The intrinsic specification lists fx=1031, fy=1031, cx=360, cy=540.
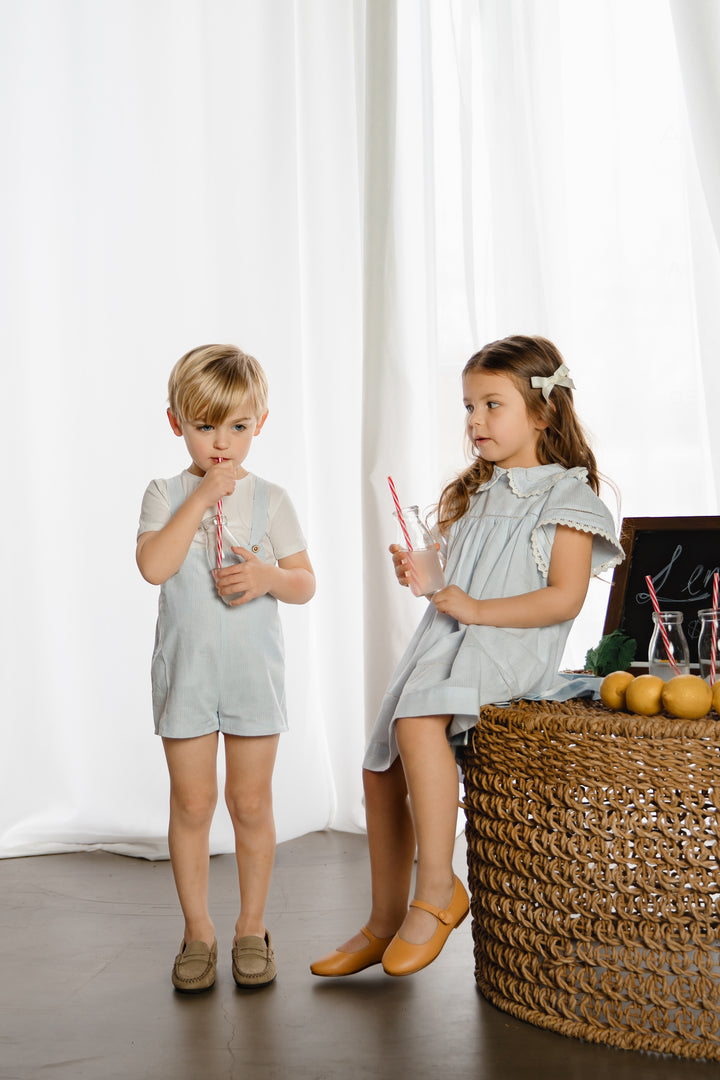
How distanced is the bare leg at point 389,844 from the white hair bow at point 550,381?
65cm

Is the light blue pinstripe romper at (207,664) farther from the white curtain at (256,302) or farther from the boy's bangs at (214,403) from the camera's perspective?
the white curtain at (256,302)

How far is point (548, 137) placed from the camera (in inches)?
95.7

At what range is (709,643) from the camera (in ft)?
5.39

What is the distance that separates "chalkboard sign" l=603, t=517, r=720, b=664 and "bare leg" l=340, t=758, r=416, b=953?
56cm

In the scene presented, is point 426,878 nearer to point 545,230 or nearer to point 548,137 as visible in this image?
point 545,230

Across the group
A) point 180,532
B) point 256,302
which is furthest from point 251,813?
point 256,302

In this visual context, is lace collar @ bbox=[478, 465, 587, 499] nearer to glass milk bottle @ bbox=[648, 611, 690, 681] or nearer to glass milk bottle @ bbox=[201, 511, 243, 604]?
glass milk bottle @ bbox=[648, 611, 690, 681]

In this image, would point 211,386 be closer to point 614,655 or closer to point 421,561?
point 421,561

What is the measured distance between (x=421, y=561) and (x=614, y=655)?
1.43 ft

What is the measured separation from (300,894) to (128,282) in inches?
60.5

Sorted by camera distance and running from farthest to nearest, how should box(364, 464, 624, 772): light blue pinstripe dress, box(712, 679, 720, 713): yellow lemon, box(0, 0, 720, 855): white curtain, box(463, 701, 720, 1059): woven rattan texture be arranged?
box(0, 0, 720, 855): white curtain → box(364, 464, 624, 772): light blue pinstripe dress → box(712, 679, 720, 713): yellow lemon → box(463, 701, 720, 1059): woven rattan texture

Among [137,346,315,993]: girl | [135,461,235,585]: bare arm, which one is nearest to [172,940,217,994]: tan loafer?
[137,346,315,993]: girl

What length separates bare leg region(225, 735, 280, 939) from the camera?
5.35ft

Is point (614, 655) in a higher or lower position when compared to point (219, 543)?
lower
